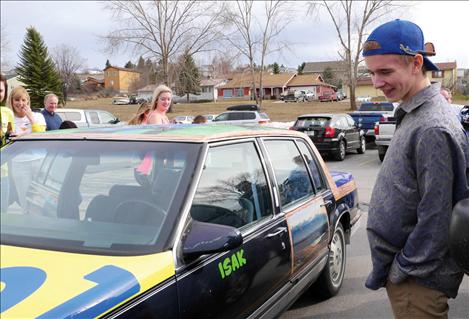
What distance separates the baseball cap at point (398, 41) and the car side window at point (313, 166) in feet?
6.64

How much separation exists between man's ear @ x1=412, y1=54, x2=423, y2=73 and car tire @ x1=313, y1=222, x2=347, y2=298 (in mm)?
2358

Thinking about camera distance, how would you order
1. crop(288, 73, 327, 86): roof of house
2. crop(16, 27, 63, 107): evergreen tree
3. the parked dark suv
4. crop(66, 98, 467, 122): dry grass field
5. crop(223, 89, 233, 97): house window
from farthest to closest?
crop(223, 89, 233, 97): house window < crop(288, 73, 327, 86): roof of house < crop(16, 27, 63, 107): evergreen tree < crop(66, 98, 467, 122): dry grass field < the parked dark suv

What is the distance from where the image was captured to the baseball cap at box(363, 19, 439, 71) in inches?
75.2

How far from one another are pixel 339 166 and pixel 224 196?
11.7 metres

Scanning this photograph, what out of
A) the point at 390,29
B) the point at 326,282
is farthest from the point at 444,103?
the point at 326,282

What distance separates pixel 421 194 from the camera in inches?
72.4

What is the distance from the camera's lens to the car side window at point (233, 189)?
2557mm

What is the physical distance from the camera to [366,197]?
28.9ft

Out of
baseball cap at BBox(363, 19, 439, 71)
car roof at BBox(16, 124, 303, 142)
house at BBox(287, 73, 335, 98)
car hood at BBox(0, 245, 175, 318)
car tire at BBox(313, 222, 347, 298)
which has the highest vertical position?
house at BBox(287, 73, 335, 98)

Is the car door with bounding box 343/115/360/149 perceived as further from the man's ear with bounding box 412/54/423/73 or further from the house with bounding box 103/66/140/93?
the house with bounding box 103/66/140/93

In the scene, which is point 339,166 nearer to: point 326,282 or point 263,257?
point 326,282

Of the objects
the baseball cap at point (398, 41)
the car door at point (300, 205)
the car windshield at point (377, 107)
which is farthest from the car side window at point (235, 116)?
the baseball cap at point (398, 41)

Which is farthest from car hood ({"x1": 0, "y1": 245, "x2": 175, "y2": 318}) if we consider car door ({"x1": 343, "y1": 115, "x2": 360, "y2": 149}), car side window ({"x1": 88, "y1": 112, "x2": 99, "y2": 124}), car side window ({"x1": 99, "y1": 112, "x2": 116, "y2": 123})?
car side window ({"x1": 99, "y1": 112, "x2": 116, "y2": 123})

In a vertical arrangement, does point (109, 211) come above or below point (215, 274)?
above
